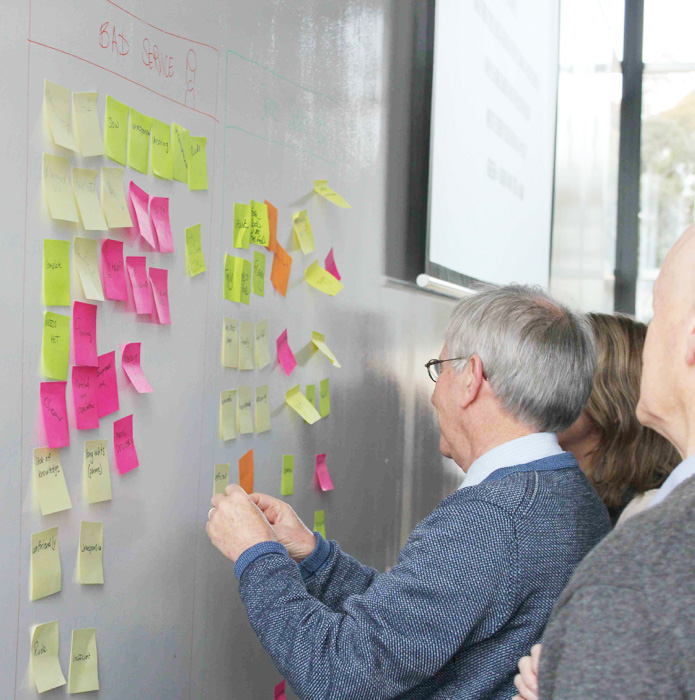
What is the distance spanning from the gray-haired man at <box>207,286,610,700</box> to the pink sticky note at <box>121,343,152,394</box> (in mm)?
226

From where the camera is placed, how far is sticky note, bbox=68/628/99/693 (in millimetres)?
1129

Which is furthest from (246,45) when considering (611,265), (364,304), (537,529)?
(611,265)

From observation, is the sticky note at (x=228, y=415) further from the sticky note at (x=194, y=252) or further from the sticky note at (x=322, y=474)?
the sticky note at (x=322, y=474)

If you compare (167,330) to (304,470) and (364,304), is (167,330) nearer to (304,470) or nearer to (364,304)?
(304,470)

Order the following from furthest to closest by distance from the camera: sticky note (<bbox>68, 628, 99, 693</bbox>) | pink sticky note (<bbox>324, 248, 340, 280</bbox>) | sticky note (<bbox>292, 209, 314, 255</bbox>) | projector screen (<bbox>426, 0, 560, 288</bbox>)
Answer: projector screen (<bbox>426, 0, 560, 288</bbox>), pink sticky note (<bbox>324, 248, 340, 280</bbox>), sticky note (<bbox>292, 209, 314, 255</bbox>), sticky note (<bbox>68, 628, 99, 693</bbox>)

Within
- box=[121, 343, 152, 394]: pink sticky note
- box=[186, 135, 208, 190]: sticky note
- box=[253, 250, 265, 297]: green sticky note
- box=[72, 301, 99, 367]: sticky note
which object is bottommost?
box=[121, 343, 152, 394]: pink sticky note

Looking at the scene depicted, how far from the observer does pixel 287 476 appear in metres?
1.64

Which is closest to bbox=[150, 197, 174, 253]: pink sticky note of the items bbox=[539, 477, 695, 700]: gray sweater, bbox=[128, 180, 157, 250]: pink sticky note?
bbox=[128, 180, 157, 250]: pink sticky note

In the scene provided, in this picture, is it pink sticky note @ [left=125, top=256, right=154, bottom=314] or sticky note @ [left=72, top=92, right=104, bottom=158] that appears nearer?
sticky note @ [left=72, top=92, right=104, bottom=158]

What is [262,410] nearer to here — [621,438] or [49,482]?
[49,482]

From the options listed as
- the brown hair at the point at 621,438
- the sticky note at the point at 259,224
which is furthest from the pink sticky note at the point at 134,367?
the brown hair at the point at 621,438

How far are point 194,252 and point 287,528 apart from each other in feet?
1.60

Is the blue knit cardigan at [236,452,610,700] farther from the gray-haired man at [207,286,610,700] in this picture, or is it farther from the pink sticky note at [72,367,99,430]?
the pink sticky note at [72,367,99,430]

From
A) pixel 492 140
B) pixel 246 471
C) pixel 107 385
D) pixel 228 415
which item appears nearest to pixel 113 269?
pixel 107 385
